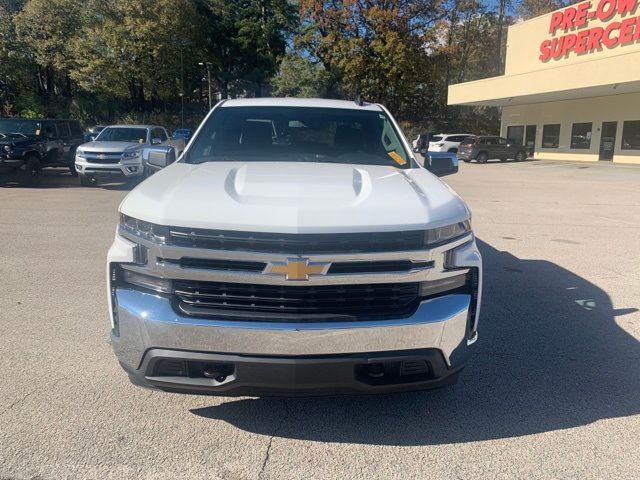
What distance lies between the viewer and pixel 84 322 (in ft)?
14.8

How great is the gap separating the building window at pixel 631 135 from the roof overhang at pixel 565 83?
183 cm

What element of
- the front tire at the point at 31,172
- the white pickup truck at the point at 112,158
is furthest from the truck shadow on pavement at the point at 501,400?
the front tire at the point at 31,172

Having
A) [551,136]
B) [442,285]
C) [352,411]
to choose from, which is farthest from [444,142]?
[442,285]

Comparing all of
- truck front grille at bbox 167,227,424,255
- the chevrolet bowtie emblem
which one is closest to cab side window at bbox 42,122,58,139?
truck front grille at bbox 167,227,424,255

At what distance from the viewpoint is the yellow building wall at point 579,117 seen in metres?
28.5

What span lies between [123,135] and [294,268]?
1402cm

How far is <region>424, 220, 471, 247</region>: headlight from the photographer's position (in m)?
2.62

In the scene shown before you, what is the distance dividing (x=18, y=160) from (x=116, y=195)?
3.26 m

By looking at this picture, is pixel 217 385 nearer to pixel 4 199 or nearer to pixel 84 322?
pixel 84 322

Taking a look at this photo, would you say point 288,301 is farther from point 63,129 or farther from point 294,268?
point 63,129

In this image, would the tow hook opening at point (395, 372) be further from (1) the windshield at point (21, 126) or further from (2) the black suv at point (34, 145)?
(1) the windshield at point (21, 126)

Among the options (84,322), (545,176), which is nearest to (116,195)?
(84,322)

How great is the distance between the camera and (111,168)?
538 inches

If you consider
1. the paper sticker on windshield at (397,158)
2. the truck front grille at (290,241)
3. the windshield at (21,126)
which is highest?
the windshield at (21,126)
